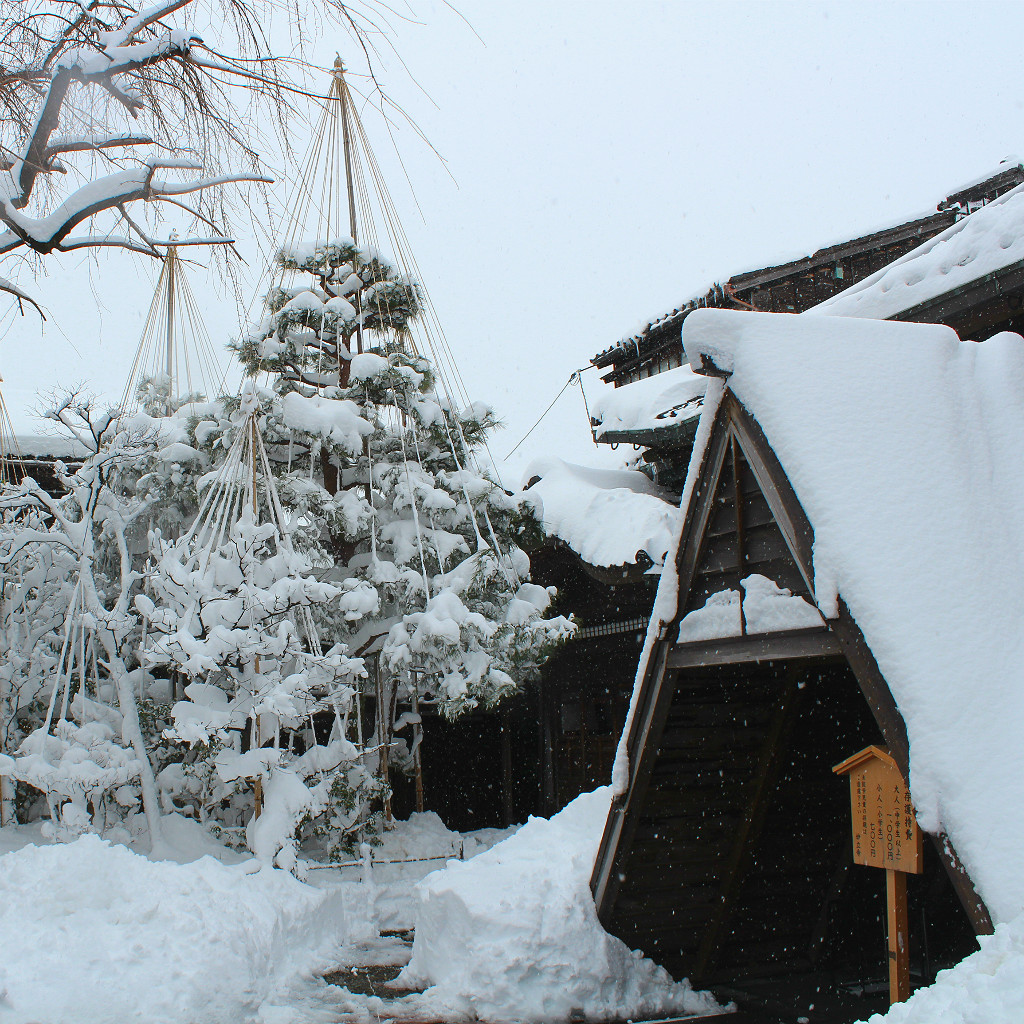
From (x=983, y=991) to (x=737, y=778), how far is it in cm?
325

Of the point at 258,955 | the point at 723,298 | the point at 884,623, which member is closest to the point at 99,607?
the point at 258,955

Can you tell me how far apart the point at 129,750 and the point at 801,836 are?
6.42 meters

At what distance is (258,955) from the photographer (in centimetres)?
661

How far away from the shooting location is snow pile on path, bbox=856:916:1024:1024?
2.63 m

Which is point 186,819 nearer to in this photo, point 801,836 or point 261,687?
point 261,687

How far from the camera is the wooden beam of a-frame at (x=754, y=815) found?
591cm

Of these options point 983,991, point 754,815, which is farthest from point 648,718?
point 983,991

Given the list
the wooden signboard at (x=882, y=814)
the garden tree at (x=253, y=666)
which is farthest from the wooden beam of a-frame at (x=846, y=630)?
the garden tree at (x=253, y=666)

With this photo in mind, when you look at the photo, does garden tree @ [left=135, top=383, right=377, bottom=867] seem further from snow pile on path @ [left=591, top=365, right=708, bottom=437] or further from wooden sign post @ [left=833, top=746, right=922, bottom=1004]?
wooden sign post @ [left=833, top=746, right=922, bottom=1004]

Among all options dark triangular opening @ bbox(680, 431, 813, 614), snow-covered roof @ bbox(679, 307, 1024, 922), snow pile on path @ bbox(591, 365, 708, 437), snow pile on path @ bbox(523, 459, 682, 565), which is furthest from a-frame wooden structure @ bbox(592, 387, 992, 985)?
snow pile on path @ bbox(591, 365, 708, 437)

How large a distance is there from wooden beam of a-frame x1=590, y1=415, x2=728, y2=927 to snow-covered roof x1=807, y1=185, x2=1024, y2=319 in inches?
48.3

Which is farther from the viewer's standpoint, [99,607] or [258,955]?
[99,607]

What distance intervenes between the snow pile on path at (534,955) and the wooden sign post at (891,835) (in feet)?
6.85

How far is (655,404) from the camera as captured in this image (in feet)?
37.0
